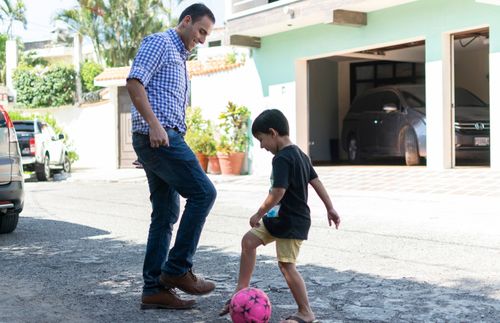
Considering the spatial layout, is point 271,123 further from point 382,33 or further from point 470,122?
point 382,33

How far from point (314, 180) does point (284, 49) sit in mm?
13743

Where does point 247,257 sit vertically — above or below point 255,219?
below

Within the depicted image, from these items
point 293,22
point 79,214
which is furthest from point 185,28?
point 293,22

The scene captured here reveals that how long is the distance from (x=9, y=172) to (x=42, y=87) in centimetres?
2701

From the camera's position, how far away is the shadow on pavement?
439cm

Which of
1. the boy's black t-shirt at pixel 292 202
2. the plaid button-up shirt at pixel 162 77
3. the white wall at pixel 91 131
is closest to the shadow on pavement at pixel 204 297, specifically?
the boy's black t-shirt at pixel 292 202

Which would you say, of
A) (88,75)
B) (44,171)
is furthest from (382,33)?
(88,75)

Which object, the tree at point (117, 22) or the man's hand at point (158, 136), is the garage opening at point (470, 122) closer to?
the man's hand at point (158, 136)

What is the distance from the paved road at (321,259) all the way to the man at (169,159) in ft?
0.66

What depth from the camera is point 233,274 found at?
5.67 meters

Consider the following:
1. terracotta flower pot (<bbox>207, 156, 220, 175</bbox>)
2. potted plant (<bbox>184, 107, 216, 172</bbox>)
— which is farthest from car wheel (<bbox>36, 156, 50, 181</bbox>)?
terracotta flower pot (<bbox>207, 156, 220, 175</bbox>)

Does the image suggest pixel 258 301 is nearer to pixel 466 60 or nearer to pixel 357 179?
pixel 357 179

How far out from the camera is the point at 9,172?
313 inches

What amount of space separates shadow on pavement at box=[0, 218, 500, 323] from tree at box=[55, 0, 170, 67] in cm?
3577
